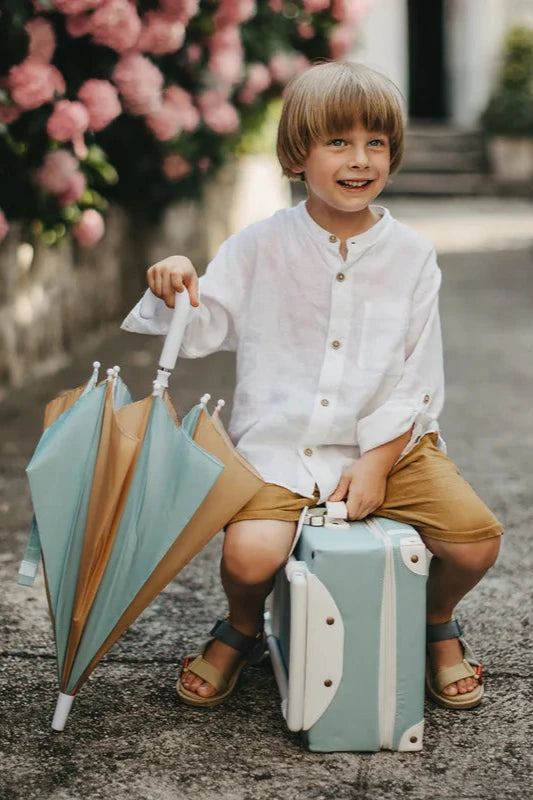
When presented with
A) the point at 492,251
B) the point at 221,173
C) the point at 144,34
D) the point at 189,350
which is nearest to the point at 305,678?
the point at 189,350

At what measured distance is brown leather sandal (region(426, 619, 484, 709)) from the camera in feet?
7.25

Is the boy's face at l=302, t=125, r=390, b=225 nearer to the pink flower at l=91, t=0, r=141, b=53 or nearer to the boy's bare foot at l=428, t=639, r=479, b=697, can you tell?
the boy's bare foot at l=428, t=639, r=479, b=697

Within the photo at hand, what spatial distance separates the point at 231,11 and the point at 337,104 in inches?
132

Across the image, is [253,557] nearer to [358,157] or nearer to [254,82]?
[358,157]

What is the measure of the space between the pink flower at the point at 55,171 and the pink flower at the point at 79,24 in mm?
441

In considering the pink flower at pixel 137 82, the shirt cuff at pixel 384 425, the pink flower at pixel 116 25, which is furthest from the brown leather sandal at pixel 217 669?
the pink flower at pixel 137 82

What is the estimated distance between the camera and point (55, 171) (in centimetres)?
443

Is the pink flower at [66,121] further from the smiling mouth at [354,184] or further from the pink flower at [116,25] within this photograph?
the smiling mouth at [354,184]

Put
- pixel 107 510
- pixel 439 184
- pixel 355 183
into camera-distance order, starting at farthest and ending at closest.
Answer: pixel 439 184 → pixel 355 183 → pixel 107 510

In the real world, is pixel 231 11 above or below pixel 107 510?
above

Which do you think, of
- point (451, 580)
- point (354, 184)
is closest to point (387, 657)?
point (451, 580)

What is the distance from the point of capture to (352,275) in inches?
88.8

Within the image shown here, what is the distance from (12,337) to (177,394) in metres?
0.71

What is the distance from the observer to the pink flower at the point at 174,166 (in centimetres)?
575
